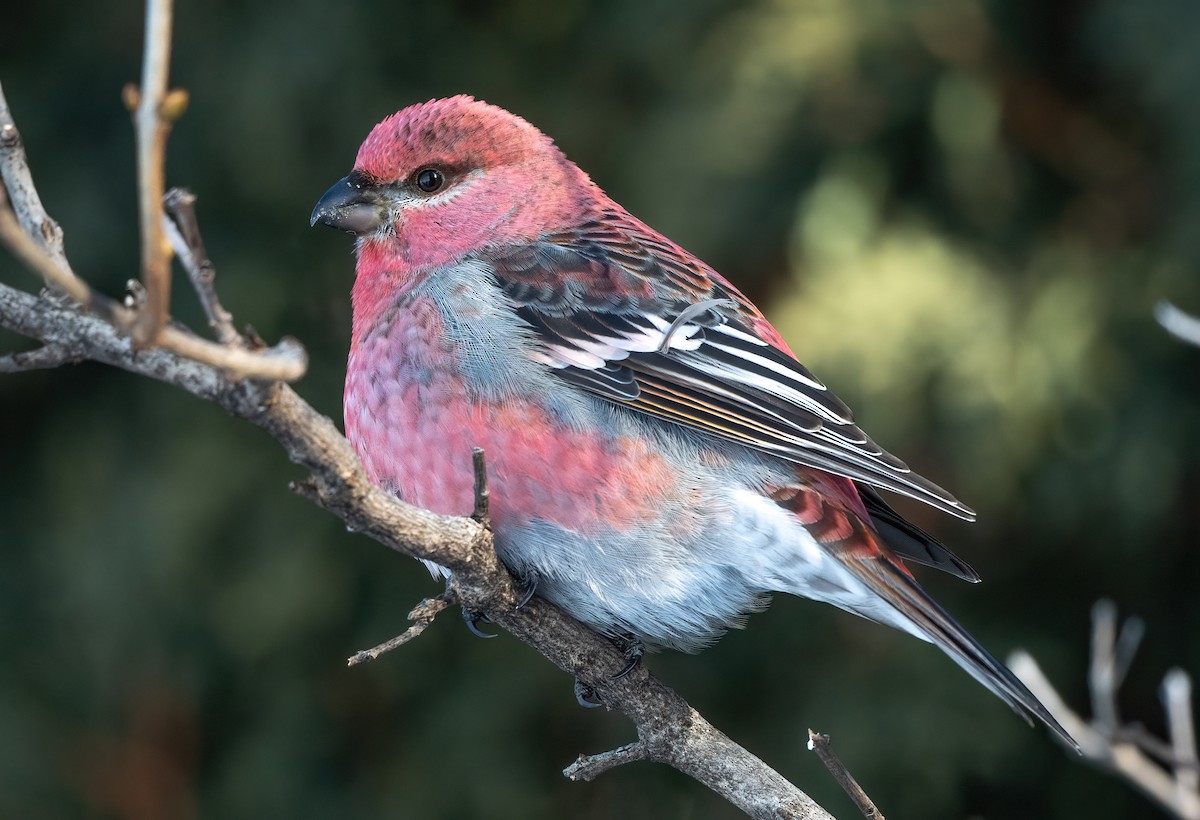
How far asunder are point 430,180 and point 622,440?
812 millimetres

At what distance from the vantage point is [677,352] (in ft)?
8.29

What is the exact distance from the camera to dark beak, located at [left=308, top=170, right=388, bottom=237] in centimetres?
268

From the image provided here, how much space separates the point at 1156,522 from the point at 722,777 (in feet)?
8.85

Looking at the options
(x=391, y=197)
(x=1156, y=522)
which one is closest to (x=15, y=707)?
(x=391, y=197)

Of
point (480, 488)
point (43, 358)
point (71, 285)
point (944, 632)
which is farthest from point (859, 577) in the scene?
point (71, 285)

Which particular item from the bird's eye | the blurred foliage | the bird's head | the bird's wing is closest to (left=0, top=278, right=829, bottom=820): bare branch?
the bird's wing

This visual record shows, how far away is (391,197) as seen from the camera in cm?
274

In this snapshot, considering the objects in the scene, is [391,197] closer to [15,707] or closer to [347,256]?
[347,256]

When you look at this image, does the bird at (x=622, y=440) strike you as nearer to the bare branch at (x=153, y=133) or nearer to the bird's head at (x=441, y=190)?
the bird's head at (x=441, y=190)

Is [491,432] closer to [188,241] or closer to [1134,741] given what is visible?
[188,241]

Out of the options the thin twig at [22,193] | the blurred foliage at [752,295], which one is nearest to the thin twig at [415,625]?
the thin twig at [22,193]

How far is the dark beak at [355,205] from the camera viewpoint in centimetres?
268

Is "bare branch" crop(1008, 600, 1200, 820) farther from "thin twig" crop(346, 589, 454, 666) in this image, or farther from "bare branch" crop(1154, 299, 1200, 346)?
A: "thin twig" crop(346, 589, 454, 666)

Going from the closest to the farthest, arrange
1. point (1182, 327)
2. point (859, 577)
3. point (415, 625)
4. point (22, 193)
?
1. point (22, 193)
2. point (415, 625)
3. point (1182, 327)
4. point (859, 577)
